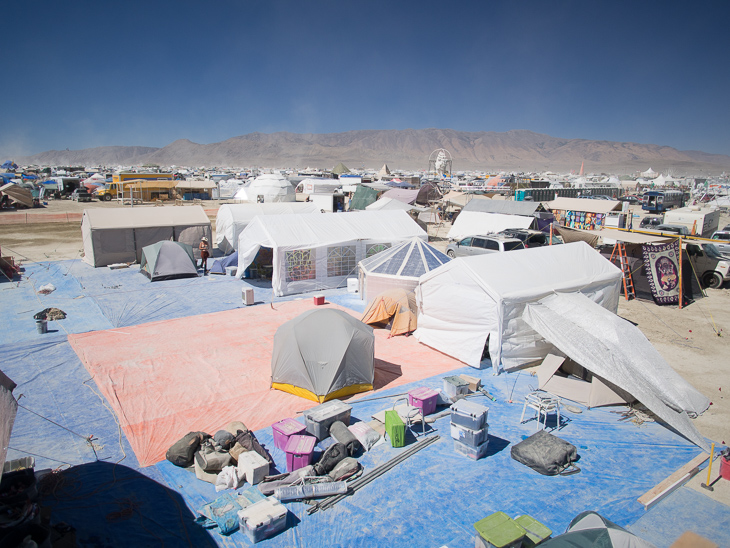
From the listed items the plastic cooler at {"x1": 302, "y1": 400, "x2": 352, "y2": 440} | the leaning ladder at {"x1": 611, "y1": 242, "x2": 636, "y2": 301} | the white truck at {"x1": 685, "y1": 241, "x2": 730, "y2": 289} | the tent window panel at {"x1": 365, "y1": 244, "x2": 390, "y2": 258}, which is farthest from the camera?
the tent window panel at {"x1": 365, "y1": 244, "x2": 390, "y2": 258}

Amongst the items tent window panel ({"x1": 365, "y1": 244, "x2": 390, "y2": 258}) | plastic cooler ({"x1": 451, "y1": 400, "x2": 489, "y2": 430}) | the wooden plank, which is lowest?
the wooden plank

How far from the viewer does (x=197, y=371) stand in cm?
1008

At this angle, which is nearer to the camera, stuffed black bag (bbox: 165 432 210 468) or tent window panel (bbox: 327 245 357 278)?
stuffed black bag (bbox: 165 432 210 468)

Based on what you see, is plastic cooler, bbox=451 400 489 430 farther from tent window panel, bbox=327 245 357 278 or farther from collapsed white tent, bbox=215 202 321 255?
collapsed white tent, bbox=215 202 321 255

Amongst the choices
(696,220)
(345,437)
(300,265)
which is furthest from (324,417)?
(696,220)

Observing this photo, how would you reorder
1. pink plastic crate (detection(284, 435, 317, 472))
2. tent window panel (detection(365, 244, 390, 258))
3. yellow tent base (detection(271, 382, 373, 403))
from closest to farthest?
1. pink plastic crate (detection(284, 435, 317, 472))
2. yellow tent base (detection(271, 382, 373, 403))
3. tent window panel (detection(365, 244, 390, 258))

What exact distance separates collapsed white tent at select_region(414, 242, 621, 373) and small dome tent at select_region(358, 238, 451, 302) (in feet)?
5.55

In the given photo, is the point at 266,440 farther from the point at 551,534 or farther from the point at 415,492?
the point at 551,534

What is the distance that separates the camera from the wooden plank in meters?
6.15

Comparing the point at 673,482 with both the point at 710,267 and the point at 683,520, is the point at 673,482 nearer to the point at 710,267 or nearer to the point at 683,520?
the point at 683,520

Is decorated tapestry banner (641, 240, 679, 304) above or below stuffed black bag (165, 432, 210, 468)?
above

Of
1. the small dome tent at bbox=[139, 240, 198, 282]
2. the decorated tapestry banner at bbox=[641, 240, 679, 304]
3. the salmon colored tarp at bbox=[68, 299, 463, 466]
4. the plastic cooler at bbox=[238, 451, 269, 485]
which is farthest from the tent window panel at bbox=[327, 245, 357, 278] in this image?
the plastic cooler at bbox=[238, 451, 269, 485]

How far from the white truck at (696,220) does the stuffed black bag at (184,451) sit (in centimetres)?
2769

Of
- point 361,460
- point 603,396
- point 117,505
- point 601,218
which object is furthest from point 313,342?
point 601,218
